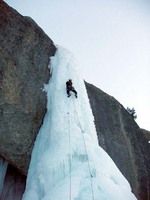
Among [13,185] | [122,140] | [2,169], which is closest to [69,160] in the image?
[2,169]

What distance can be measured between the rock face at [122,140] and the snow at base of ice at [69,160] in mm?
3107

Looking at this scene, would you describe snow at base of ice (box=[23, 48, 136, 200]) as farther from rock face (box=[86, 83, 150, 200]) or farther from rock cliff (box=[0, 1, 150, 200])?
rock face (box=[86, 83, 150, 200])

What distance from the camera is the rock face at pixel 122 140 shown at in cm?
1244

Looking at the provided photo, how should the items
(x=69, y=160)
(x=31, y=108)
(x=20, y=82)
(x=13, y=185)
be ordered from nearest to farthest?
(x=69, y=160) < (x=13, y=185) < (x=31, y=108) < (x=20, y=82)

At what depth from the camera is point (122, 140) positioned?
44.7 ft

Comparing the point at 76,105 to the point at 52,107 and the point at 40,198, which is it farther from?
the point at 40,198

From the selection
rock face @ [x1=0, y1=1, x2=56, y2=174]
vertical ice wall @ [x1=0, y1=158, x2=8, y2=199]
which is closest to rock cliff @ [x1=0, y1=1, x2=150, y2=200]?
rock face @ [x1=0, y1=1, x2=56, y2=174]

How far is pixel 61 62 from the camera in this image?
1180cm

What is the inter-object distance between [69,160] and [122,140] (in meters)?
7.22

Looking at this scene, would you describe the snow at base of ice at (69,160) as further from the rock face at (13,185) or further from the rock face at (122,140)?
the rock face at (122,140)

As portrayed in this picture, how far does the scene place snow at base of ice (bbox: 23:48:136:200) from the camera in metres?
5.67

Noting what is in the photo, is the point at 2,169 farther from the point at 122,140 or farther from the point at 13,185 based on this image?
the point at 122,140

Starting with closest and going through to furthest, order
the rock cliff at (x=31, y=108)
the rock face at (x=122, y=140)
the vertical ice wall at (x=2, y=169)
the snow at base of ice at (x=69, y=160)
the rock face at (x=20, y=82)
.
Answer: the snow at base of ice at (x=69, y=160) < the vertical ice wall at (x=2, y=169) < the rock face at (x=20, y=82) < the rock cliff at (x=31, y=108) < the rock face at (x=122, y=140)

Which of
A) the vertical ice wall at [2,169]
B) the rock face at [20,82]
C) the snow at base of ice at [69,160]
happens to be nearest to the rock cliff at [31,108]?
the rock face at [20,82]
